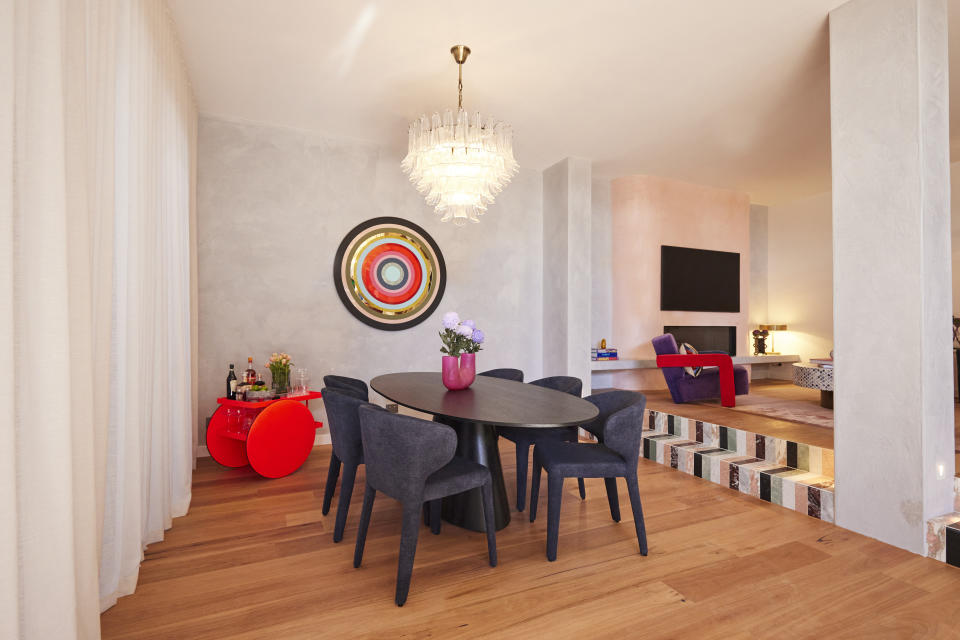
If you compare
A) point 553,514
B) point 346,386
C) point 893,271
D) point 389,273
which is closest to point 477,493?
point 553,514

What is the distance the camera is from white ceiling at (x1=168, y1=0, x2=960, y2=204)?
2.91 metres

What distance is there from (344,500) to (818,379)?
4431 mm

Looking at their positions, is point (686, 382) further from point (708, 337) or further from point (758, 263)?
point (758, 263)

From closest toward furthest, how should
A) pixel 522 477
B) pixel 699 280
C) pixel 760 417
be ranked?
pixel 522 477 → pixel 760 417 → pixel 699 280

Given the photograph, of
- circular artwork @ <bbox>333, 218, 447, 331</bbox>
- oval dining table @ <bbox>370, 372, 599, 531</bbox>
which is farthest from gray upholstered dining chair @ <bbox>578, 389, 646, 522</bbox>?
circular artwork @ <bbox>333, 218, 447, 331</bbox>

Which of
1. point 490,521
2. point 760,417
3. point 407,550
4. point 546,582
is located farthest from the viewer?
point 760,417

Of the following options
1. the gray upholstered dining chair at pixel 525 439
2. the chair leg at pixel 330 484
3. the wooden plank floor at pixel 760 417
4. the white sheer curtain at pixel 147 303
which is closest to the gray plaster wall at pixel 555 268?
the wooden plank floor at pixel 760 417

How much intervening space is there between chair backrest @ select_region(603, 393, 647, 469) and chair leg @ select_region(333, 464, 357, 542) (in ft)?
4.46

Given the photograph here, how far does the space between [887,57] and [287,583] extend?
3.98 metres

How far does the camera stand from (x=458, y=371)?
3020 millimetres

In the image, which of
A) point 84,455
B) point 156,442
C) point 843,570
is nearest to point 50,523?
point 84,455

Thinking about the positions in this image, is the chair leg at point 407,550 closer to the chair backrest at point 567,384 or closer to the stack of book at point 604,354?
the chair backrest at point 567,384

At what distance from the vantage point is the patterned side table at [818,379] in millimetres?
4566

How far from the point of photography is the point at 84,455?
4.88ft
